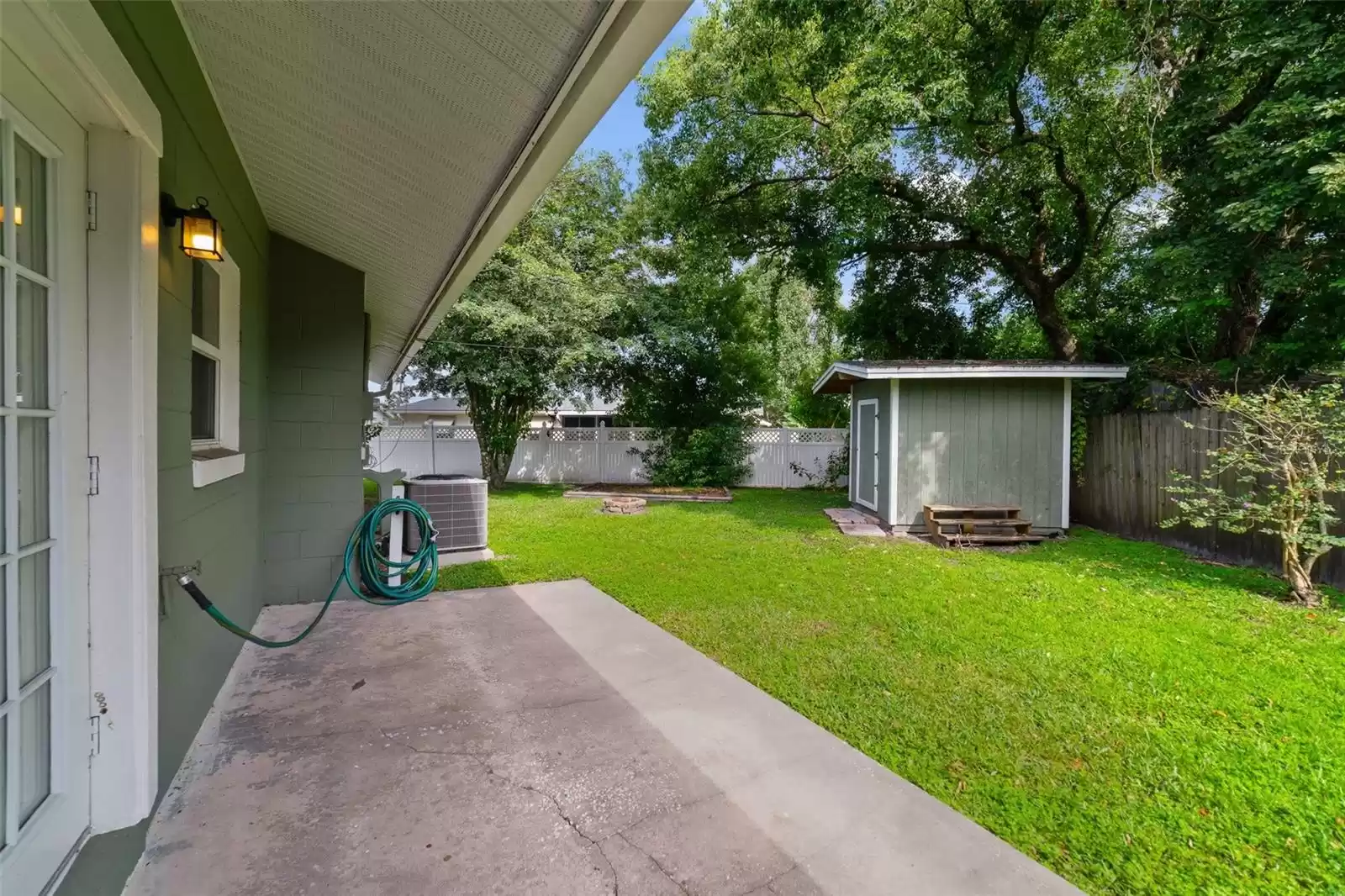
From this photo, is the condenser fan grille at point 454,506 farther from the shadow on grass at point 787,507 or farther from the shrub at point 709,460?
the shrub at point 709,460

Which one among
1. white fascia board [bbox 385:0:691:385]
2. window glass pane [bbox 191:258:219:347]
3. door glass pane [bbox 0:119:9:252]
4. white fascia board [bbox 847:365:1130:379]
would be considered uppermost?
white fascia board [bbox 385:0:691:385]

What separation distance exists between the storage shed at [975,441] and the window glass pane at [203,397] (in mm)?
6779

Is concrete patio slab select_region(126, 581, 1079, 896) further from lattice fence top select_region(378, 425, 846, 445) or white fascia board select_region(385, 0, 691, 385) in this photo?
lattice fence top select_region(378, 425, 846, 445)

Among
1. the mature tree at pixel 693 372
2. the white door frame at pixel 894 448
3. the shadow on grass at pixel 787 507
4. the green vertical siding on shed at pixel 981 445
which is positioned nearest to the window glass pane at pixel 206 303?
the shadow on grass at pixel 787 507

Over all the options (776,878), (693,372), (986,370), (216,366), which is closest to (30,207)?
(216,366)

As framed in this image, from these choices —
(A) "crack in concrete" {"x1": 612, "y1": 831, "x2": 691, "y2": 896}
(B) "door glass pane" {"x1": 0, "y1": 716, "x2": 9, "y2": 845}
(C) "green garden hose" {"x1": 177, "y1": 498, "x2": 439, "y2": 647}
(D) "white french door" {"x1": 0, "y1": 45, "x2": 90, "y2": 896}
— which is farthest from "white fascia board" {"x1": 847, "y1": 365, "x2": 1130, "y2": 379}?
(B) "door glass pane" {"x1": 0, "y1": 716, "x2": 9, "y2": 845}

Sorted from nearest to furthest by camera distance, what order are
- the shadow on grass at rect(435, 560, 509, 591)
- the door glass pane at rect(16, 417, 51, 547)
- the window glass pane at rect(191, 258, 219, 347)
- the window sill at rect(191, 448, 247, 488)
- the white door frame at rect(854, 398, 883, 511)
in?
the door glass pane at rect(16, 417, 51, 547) → the window sill at rect(191, 448, 247, 488) → the window glass pane at rect(191, 258, 219, 347) → the shadow on grass at rect(435, 560, 509, 591) → the white door frame at rect(854, 398, 883, 511)

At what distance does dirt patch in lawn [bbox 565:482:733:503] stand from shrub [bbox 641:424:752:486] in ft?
0.96

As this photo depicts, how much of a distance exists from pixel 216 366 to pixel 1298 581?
A: 7.49m

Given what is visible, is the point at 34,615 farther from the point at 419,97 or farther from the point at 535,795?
the point at 419,97

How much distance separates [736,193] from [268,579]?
32.1 ft

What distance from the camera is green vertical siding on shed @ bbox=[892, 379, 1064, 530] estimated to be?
306 inches

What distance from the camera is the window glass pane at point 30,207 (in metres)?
1.26

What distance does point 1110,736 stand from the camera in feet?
8.70
